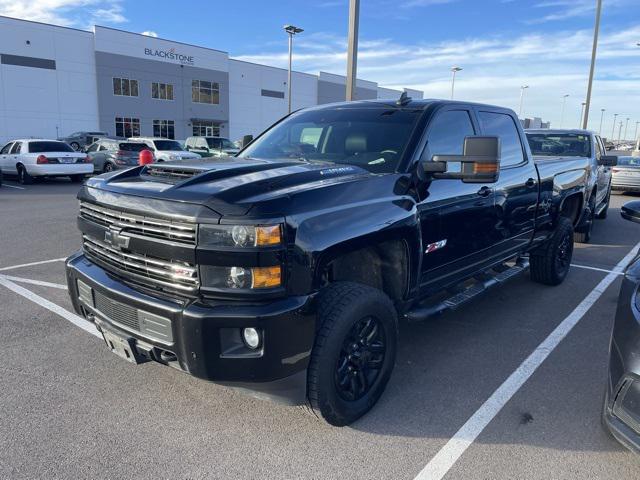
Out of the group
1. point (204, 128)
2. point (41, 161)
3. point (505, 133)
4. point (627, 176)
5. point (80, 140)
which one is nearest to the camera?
point (505, 133)

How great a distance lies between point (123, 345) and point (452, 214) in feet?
7.89

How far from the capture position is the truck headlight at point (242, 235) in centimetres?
246

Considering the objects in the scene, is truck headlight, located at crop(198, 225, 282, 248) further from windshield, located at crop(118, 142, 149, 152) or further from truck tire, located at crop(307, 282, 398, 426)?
windshield, located at crop(118, 142, 149, 152)

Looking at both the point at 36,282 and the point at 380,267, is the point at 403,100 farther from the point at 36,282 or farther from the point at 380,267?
the point at 36,282

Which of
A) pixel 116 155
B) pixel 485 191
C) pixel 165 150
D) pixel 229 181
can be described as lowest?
pixel 116 155

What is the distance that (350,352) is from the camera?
3.00m

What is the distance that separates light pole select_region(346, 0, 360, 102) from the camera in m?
10.2

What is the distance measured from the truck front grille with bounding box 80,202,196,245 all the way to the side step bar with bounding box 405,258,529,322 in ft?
5.56

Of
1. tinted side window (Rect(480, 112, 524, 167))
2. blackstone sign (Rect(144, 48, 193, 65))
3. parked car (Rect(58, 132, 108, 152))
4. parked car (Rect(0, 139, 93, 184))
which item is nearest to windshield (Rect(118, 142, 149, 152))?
parked car (Rect(0, 139, 93, 184))

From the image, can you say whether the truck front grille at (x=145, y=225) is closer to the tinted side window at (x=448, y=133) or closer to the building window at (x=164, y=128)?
the tinted side window at (x=448, y=133)

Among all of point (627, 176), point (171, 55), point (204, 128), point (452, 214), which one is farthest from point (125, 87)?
point (452, 214)

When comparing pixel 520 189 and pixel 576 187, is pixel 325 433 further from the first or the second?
pixel 576 187

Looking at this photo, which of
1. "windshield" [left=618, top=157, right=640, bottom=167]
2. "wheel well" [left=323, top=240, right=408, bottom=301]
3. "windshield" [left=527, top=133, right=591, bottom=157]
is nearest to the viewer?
"wheel well" [left=323, top=240, right=408, bottom=301]

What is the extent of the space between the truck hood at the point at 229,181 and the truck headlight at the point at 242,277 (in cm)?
28
